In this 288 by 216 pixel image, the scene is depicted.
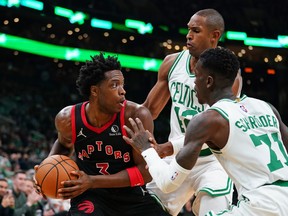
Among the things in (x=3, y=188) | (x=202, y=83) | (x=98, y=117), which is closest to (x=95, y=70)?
(x=98, y=117)

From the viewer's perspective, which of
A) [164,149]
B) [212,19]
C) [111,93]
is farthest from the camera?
[212,19]

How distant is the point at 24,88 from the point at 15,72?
1.36 m

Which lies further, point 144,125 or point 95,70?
point 95,70

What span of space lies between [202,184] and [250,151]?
1434 millimetres

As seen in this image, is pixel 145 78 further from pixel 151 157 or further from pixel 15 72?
pixel 151 157

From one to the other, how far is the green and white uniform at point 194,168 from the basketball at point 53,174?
96cm

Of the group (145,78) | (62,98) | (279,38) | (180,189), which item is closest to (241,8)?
(279,38)

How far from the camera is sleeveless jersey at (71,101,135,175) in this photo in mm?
4949

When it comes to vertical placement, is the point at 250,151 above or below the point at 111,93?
below

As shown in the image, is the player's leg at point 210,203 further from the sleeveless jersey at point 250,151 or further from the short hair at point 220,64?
the short hair at point 220,64

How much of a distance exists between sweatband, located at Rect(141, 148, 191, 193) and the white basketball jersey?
1221mm

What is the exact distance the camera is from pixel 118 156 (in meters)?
4.98

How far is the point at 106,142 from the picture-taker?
4949 mm

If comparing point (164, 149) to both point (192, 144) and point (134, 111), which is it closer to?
point (134, 111)
